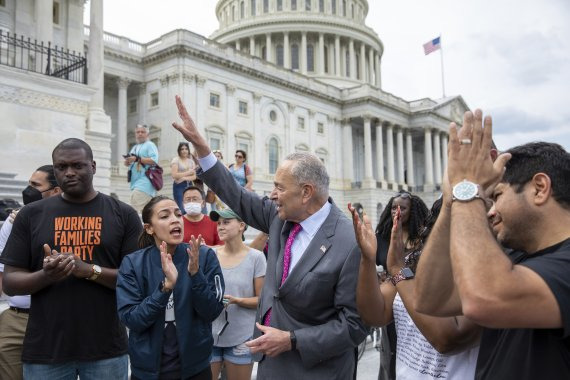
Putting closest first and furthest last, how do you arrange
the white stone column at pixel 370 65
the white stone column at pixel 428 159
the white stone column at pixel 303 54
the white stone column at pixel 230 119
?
1. the white stone column at pixel 230 119
2. the white stone column at pixel 428 159
3. the white stone column at pixel 303 54
4. the white stone column at pixel 370 65

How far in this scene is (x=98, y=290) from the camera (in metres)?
3.46

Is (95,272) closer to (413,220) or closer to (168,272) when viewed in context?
(168,272)

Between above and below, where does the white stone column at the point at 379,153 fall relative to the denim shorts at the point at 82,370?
above

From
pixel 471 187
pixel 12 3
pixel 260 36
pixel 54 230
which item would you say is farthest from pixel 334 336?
pixel 260 36

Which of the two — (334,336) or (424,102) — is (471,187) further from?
(424,102)

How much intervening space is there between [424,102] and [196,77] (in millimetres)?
33327

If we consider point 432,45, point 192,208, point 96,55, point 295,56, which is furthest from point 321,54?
point 192,208

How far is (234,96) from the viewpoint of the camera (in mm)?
40844

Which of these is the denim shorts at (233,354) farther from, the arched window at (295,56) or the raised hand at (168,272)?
the arched window at (295,56)

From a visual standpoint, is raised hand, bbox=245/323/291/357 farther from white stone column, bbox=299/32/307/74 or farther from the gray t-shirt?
white stone column, bbox=299/32/307/74

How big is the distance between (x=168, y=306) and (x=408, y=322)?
1629 mm

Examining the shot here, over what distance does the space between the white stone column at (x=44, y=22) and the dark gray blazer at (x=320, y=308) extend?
18.7 metres

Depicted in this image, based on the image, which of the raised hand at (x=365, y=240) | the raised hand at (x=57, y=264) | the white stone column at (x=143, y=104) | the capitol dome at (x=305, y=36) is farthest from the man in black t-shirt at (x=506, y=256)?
the capitol dome at (x=305, y=36)

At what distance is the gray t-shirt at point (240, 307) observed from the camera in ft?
14.9
